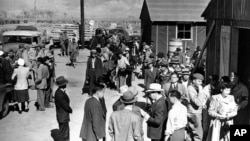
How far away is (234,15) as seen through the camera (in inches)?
388

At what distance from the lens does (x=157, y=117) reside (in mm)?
7488

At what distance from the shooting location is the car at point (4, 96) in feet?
39.0

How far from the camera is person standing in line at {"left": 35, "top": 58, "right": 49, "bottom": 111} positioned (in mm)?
13031

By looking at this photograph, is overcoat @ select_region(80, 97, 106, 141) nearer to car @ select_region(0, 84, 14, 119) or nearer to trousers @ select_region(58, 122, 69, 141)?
trousers @ select_region(58, 122, 69, 141)

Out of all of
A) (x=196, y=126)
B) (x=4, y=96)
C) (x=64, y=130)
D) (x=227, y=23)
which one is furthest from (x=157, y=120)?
(x=4, y=96)

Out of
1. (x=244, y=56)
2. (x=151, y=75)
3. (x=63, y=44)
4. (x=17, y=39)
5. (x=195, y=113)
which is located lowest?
(x=195, y=113)

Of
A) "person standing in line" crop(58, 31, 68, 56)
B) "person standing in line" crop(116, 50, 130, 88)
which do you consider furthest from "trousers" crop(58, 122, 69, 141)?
"person standing in line" crop(58, 31, 68, 56)

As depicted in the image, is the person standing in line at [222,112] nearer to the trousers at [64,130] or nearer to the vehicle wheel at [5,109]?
the trousers at [64,130]

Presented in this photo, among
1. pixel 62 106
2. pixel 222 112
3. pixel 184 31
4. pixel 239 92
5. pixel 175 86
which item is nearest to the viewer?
pixel 222 112

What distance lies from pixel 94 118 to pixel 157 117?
58.6 inches

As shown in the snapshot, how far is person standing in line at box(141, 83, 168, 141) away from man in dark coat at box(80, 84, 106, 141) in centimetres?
118

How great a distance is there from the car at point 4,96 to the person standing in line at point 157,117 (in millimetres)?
6096

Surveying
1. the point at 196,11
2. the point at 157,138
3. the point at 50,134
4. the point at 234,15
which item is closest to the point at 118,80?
the point at 50,134

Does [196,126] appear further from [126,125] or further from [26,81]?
[26,81]
